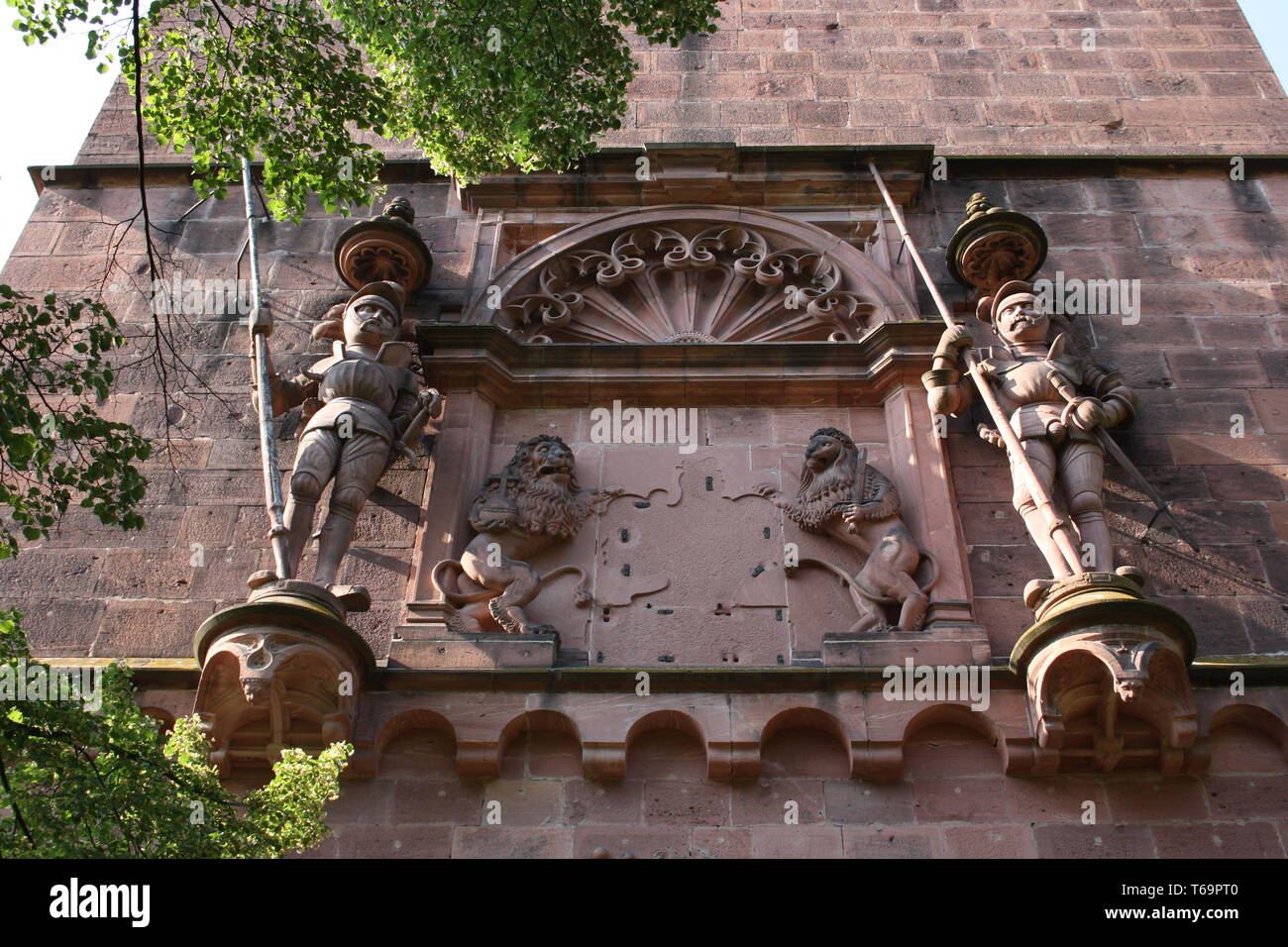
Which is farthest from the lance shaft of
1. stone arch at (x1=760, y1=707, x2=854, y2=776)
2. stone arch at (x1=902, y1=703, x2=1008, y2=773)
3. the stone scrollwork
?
stone arch at (x1=902, y1=703, x2=1008, y2=773)

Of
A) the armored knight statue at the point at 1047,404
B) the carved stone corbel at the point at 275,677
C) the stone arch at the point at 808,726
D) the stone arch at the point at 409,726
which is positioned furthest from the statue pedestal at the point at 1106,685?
the carved stone corbel at the point at 275,677

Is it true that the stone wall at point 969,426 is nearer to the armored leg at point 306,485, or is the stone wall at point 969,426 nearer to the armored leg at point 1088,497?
the armored leg at point 1088,497

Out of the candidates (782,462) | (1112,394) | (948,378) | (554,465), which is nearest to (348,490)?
(554,465)

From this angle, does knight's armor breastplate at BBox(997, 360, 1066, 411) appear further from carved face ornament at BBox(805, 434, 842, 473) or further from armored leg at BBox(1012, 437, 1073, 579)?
carved face ornament at BBox(805, 434, 842, 473)

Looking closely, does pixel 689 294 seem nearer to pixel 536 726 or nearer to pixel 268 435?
pixel 268 435

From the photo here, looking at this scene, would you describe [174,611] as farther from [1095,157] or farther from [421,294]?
[1095,157]

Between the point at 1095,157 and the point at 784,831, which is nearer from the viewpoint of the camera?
the point at 784,831

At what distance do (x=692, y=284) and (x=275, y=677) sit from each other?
5220mm

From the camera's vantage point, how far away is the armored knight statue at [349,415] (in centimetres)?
853

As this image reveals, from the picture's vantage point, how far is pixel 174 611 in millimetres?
8836

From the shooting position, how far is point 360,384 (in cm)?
916
